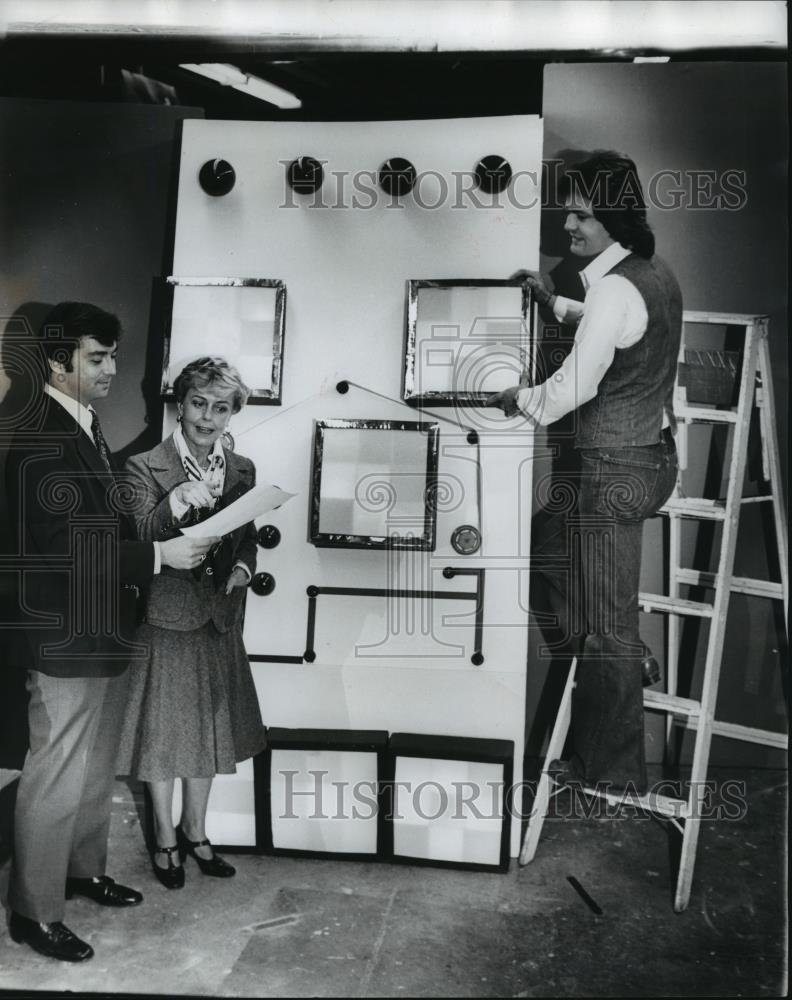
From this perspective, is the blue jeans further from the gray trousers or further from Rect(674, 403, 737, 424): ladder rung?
the gray trousers

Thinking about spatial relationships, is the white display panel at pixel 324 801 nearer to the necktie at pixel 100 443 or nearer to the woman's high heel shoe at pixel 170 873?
the woman's high heel shoe at pixel 170 873

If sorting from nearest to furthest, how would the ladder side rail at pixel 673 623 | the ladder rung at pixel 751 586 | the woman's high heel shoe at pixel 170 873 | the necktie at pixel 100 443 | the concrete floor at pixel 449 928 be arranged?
the concrete floor at pixel 449 928 < the necktie at pixel 100 443 < the woman's high heel shoe at pixel 170 873 < the ladder rung at pixel 751 586 < the ladder side rail at pixel 673 623

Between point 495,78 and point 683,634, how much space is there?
1.88 m

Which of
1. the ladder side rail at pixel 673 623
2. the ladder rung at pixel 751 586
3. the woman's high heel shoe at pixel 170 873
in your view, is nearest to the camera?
the woman's high heel shoe at pixel 170 873

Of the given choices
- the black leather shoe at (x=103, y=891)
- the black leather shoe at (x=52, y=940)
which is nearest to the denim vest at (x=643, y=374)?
the black leather shoe at (x=103, y=891)

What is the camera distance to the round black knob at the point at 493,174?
245cm

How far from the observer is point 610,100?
2.46 m

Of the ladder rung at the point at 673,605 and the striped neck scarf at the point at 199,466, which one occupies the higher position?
the striped neck scarf at the point at 199,466

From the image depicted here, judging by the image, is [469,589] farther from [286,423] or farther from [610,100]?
[610,100]

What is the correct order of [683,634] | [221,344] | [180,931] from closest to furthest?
[180,931] → [221,344] → [683,634]

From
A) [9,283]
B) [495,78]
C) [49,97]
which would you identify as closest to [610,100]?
[495,78]

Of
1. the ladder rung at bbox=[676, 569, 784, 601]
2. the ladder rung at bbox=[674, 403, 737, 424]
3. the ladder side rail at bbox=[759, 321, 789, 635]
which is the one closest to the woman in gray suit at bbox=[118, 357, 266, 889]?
the ladder rung at bbox=[674, 403, 737, 424]

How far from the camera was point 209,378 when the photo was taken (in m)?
2.47

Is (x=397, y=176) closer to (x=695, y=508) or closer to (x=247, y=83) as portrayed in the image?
(x=247, y=83)
